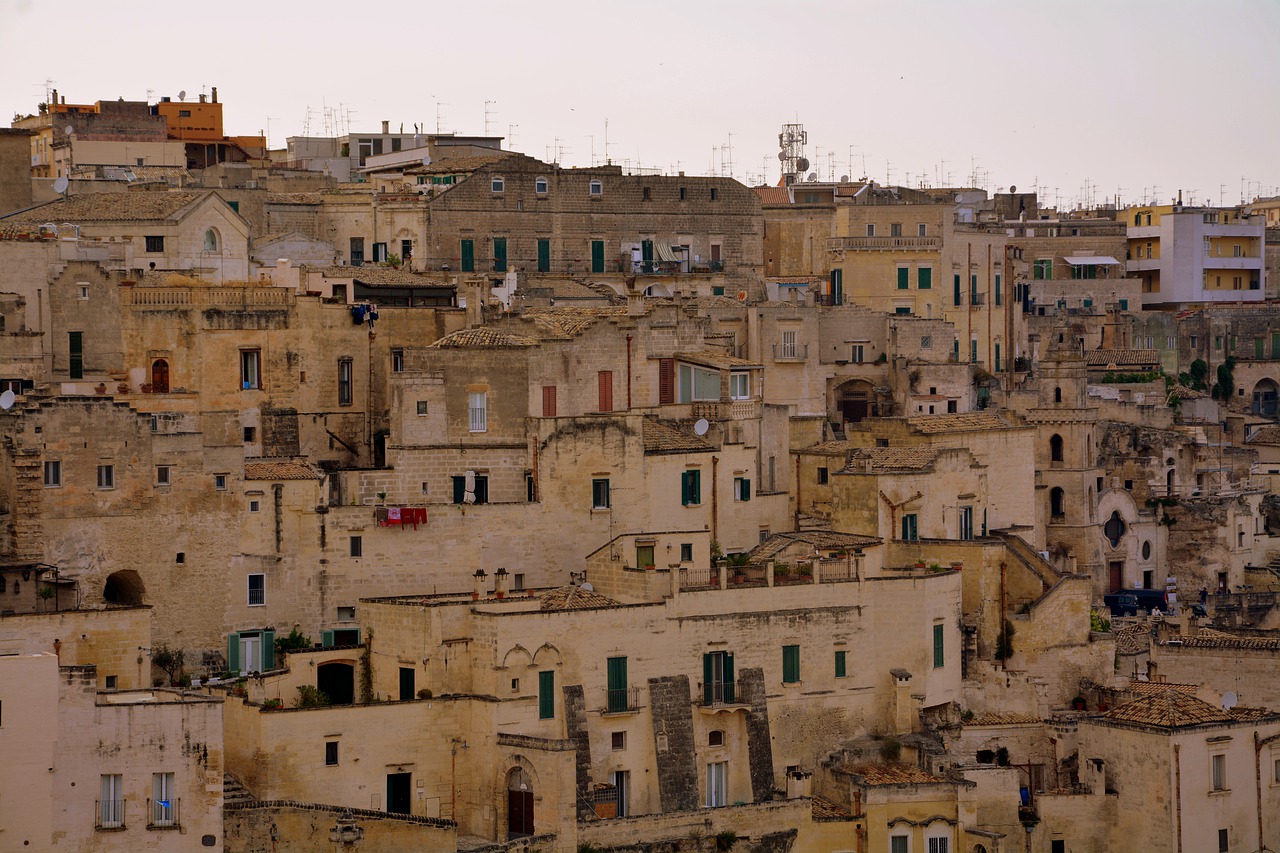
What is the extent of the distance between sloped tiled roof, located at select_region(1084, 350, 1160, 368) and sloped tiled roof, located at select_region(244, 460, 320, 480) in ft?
111

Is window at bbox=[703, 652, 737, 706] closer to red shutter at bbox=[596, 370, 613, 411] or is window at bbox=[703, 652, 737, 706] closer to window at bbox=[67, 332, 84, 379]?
red shutter at bbox=[596, 370, 613, 411]

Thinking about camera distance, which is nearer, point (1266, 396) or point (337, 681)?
point (337, 681)

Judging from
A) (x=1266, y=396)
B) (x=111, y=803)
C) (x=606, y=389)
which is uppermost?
(x=606, y=389)

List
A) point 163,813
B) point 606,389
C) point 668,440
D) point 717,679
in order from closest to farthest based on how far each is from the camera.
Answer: point 163,813
point 717,679
point 668,440
point 606,389

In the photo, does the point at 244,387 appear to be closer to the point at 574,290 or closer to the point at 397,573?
the point at 397,573

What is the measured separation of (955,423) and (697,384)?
23.9 ft

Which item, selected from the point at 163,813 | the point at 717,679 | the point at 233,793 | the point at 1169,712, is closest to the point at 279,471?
the point at 233,793

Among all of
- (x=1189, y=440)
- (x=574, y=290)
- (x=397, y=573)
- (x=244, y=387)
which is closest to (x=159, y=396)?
(x=244, y=387)

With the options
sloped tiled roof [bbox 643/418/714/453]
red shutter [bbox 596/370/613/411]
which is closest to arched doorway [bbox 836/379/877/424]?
red shutter [bbox 596/370/613/411]

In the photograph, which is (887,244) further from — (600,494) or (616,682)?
(616,682)

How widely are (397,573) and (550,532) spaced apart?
3.59 metres

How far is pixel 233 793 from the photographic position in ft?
155

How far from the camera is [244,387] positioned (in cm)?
5731

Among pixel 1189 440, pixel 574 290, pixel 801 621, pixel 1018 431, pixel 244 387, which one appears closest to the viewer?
pixel 801 621
